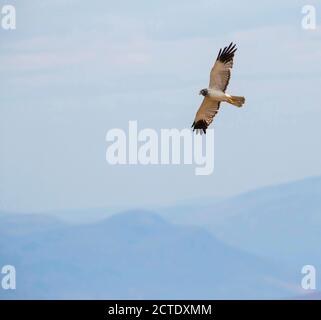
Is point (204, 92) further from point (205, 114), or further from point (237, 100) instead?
point (205, 114)

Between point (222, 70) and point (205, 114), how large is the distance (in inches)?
22.6

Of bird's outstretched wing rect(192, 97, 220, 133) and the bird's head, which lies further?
bird's outstretched wing rect(192, 97, 220, 133)

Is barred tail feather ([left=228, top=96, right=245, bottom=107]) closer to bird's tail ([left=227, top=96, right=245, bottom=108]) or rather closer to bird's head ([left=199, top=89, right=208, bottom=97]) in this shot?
bird's tail ([left=227, top=96, right=245, bottom=108])

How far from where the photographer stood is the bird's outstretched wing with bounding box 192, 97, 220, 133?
1347 cm

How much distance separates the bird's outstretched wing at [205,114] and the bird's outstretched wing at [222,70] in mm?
275

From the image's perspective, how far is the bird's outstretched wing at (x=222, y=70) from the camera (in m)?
13.1

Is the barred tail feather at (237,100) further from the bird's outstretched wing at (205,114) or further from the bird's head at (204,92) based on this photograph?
the bird's outstretched wing at (205,114)

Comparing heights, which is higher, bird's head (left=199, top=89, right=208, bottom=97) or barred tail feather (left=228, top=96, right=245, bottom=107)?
bird's head (left=199, top=89, right=208, bottom=97)

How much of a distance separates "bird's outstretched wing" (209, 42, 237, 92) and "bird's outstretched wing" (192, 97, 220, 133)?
10.8 inches

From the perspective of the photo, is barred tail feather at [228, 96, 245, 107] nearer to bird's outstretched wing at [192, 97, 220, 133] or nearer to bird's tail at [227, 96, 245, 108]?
bird's tail at [227, 96, 245, 108]

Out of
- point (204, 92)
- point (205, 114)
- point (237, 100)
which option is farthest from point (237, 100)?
point (205, 114)
